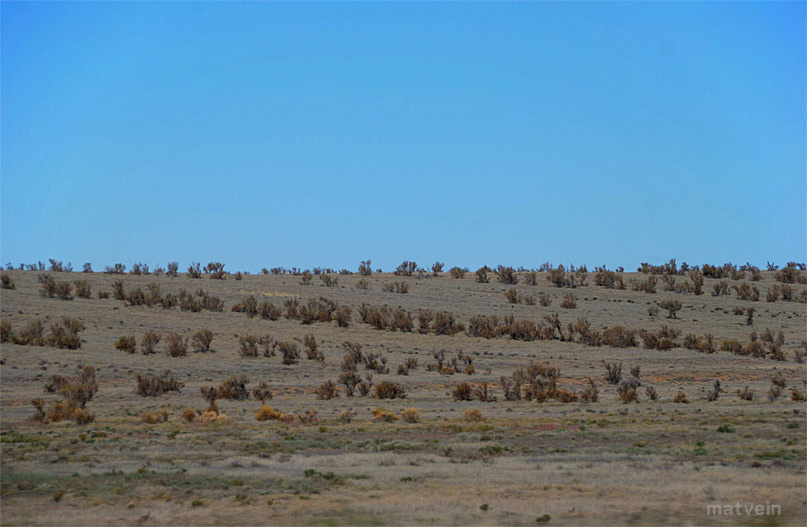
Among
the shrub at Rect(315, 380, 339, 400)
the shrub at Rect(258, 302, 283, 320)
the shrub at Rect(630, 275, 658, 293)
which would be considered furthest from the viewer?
the shrub at Rect(630, 275, 658, 293)

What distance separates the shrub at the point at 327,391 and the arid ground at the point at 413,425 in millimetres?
331

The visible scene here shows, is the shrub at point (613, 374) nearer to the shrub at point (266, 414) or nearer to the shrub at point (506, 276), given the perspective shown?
the shrub at point (266, 414)

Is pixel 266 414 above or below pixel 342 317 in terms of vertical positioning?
below

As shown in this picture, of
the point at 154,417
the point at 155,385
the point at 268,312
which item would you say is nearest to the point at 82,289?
the point at 268,312

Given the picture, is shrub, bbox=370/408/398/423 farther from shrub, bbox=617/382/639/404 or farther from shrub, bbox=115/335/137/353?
shrub, bbox=115/335/137/353

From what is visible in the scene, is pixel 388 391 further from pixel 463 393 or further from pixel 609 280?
pixel 609 280

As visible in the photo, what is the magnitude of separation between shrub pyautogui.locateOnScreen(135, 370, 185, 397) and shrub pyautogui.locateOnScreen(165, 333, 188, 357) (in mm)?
3867

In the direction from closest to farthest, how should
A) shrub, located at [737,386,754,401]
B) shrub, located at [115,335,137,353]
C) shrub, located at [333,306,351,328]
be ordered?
shrub, located at [737,386,754,401], shrub, located at [115,335,137,353], shrub, located at [333,306,351,328]

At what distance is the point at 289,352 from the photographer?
35.1 m

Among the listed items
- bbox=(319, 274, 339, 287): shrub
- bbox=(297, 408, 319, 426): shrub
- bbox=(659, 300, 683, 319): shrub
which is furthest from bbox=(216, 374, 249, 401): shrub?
bbox=(659, 300, 683, 319): shrub

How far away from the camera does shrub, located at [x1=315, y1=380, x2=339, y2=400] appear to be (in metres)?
29.5

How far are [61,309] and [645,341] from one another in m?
28.2

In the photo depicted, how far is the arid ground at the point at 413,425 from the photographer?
14109mm

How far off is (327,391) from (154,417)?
23.8 feet
